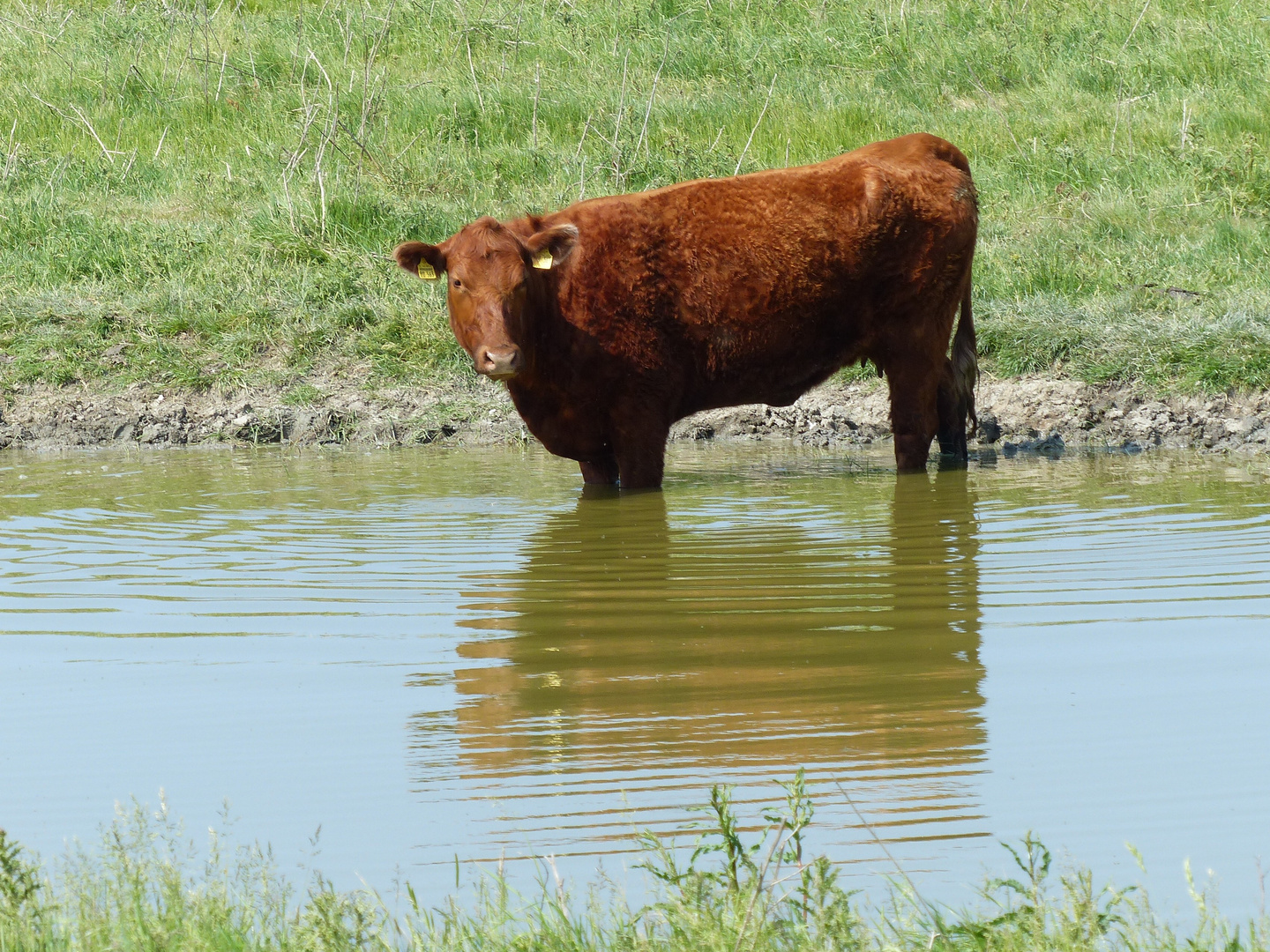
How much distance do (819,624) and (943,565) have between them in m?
0.95

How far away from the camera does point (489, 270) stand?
6496mm

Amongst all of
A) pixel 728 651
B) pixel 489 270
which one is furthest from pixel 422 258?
pixel 728 651

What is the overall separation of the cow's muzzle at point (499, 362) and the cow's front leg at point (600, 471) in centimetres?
86

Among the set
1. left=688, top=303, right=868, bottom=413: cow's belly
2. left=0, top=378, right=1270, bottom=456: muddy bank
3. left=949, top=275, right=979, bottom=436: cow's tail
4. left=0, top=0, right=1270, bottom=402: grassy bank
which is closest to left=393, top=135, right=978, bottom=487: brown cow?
left=688, top=303, right=868, bottom=413: cow's belly

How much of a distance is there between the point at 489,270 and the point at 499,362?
20.7 inches

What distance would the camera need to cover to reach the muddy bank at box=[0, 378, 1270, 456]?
26.5ft

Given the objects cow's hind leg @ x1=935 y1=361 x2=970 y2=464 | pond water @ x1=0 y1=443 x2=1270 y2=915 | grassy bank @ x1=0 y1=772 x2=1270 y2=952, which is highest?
cow's hind leg @ x1=935 y1=361 x2=970 y2=464

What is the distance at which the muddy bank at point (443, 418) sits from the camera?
8.09 meters

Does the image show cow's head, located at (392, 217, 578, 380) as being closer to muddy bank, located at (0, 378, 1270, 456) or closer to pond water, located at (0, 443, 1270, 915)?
pond water, located at (0, 443, 1270, 915)

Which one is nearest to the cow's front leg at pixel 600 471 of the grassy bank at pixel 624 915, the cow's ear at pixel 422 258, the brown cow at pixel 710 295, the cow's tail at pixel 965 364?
the brown cow at pixel 710 295

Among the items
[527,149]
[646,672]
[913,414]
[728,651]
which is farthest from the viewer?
[527,149]

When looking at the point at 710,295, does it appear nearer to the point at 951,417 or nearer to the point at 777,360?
the point at 777,360

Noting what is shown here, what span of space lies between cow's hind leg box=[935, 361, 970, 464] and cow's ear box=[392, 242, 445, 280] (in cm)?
246

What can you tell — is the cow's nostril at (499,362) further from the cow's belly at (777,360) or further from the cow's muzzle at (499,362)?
the cow's belly at (777,360)
